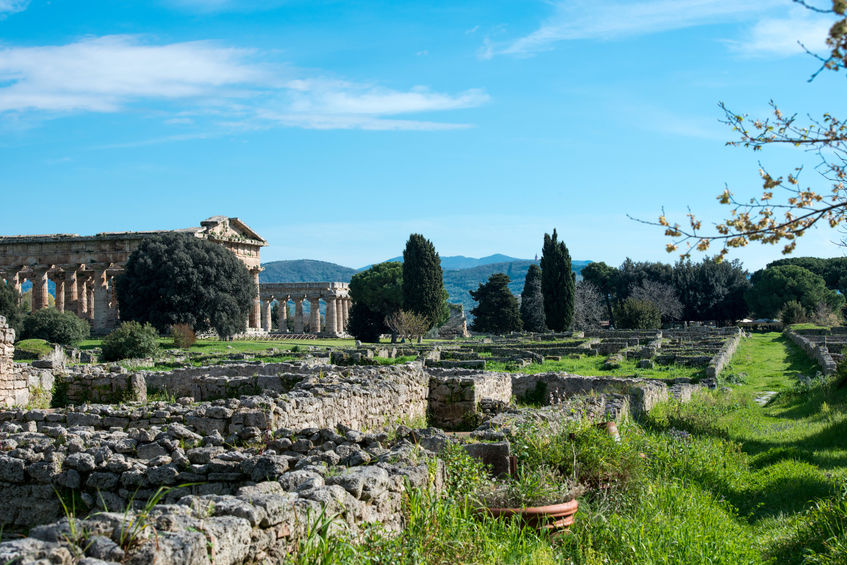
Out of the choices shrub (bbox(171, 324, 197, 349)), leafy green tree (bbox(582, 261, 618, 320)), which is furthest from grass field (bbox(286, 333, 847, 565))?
leafy green tree (bbox(582, 261, 618, 320))

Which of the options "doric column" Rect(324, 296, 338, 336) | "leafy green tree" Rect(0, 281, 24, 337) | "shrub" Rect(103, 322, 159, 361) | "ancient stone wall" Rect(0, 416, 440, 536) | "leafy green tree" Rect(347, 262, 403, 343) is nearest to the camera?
"ancient stone wall" Rect(0, 416, 440, 536)

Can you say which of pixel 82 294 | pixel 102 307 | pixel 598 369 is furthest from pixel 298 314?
pixel 598 369

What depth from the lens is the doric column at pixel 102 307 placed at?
7150 centimetres

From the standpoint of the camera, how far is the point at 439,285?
6706 centimetres

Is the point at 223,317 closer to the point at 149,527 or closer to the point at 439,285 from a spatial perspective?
the point at 439,285

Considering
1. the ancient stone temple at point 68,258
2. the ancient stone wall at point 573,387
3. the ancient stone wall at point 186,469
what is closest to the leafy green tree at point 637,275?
the ancient stone temple at point 68,258

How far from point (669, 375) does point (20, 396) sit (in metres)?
18.0

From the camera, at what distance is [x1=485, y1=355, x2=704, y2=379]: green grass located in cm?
2559

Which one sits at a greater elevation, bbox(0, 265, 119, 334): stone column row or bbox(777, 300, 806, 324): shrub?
bbox(0, 265, 119, 334): stone column row

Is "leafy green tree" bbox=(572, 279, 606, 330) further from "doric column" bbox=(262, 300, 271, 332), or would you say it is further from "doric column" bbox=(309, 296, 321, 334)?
"doric column" bbox=(262, 300, 271, 332)

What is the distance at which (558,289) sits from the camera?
65.5 m

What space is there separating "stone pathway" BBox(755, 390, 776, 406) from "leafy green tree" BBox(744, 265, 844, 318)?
65648 millimetres

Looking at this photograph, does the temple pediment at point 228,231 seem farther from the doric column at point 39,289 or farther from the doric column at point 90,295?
the doric column at point 39,289

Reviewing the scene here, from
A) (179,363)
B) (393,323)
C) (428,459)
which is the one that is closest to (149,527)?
(428,459)
